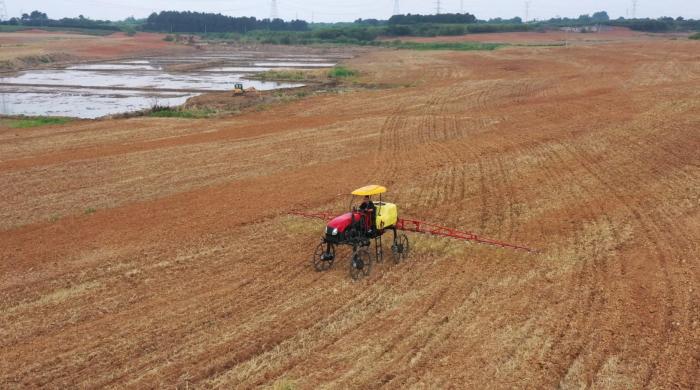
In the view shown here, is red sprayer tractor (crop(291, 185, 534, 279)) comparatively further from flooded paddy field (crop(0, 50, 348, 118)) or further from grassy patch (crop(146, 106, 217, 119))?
flooded paddy field (crop(0, 50, 348, 118))

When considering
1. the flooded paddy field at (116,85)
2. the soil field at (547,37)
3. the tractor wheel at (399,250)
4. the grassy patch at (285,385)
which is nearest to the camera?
the grassy patch at (285,385)

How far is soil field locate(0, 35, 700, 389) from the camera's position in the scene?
1059 cm

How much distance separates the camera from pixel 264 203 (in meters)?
20.0

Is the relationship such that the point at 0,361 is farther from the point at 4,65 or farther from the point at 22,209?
the point at 4,65

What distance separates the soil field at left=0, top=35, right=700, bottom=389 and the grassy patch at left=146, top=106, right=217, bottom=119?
4.95m

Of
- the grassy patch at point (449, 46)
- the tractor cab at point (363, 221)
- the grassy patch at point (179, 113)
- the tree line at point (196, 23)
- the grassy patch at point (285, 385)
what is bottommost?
the grassy patch at point (285, 385)

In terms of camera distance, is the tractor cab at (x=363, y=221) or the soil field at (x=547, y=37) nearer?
the tractor cab at (x=363, y=221)

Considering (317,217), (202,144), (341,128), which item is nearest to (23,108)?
(202,144)

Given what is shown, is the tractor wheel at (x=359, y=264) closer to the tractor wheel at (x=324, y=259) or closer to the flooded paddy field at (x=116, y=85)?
the tractor wheel at (x=324, y=259)

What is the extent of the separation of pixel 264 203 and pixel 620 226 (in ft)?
34.5

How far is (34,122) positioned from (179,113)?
26.9 ft

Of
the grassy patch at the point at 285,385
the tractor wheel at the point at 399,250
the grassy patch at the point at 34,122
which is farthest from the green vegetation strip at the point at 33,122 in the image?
the grassy patch at the point at 285,385

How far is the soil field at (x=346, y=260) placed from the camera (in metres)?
10.6

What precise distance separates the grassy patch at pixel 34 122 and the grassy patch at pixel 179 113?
Answer: 16.4 ft
